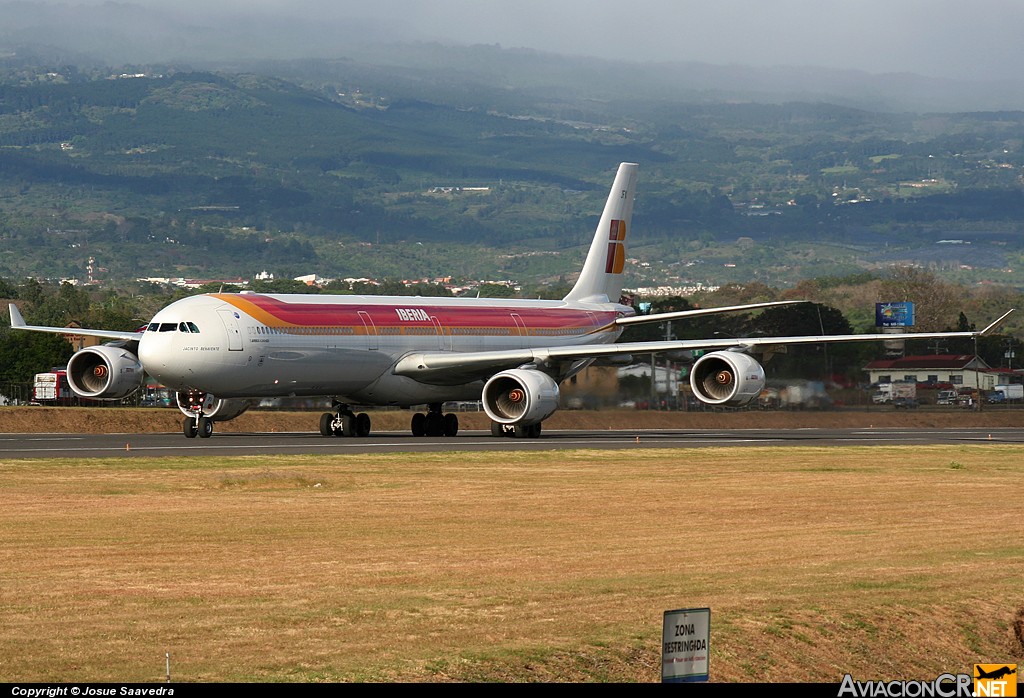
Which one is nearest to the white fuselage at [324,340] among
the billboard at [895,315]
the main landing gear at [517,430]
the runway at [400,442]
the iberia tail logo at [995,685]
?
the runway at [400,442]

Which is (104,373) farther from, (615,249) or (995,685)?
(995,685)

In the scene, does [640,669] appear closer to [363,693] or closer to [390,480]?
[363,693]

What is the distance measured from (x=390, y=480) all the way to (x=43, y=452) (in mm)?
13110

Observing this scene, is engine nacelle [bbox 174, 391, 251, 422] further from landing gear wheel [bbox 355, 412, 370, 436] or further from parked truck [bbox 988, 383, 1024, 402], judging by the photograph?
parked truck [bbox 988, 383, 1024, 402]

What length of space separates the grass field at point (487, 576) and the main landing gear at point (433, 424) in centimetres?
2201

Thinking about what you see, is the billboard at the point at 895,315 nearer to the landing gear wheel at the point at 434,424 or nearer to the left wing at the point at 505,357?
the left wing at the point at 505,357

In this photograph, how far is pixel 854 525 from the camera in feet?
82.8

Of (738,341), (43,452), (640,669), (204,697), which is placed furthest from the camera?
(738,341)

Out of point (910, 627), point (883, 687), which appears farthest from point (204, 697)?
point (910, 627)

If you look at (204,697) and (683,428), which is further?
(683,428)

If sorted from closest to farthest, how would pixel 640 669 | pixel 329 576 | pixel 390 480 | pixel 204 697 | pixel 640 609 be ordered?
pixel 204 697, pixel 640 669, pixel 640 609, pixel 329 576, pixel 390 480

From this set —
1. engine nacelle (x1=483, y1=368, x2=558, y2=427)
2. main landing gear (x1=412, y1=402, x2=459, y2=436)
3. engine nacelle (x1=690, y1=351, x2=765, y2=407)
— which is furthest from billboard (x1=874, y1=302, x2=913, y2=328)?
→ engine nacelle (x1=483, y1=368, x2=558, y2=427)

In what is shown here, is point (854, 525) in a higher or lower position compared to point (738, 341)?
lower

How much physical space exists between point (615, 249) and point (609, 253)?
41 centimetres
